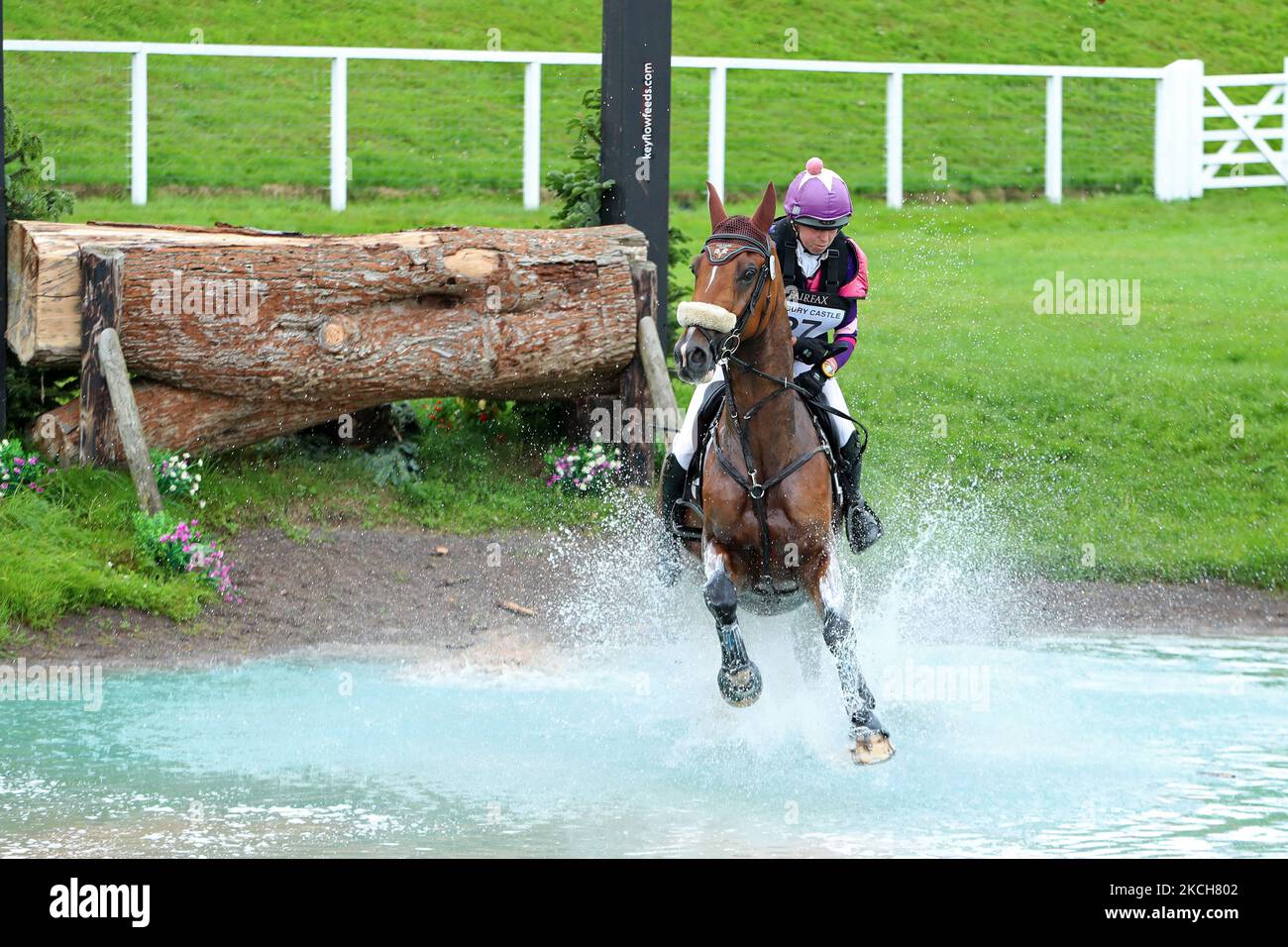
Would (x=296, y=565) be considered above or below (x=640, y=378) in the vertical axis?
below

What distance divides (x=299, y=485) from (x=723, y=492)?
495 cm

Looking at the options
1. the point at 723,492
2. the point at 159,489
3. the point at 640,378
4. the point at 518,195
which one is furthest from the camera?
the point at 518,195

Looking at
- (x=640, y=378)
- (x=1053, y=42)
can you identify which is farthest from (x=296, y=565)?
(x=1053, y=42)

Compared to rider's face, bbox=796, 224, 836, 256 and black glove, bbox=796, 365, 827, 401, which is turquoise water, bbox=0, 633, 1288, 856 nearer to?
black glove, bbox=796, 365, 827, 401

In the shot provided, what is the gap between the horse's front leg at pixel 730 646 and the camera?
7.78m

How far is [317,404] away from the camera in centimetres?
1182

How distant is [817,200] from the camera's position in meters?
7.80

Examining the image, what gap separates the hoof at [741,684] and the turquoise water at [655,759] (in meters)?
0.34

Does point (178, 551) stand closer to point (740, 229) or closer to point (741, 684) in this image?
point (741, 684)

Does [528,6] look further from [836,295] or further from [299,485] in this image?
[836,295]

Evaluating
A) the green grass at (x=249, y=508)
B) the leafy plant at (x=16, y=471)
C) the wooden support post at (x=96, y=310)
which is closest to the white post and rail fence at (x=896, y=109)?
the green grass at (x=249, y=508)

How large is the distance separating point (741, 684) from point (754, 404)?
4.12 feet

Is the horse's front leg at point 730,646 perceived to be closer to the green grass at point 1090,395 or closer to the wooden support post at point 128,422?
the wooden support post at point 128,422

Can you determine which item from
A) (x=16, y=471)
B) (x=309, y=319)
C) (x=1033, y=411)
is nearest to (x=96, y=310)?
(x=16, y=471)
